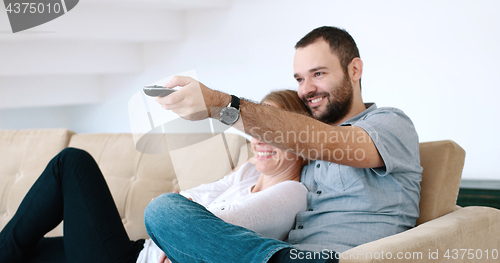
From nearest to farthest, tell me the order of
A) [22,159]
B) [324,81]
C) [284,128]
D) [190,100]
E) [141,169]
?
1. [190,100]
2. [284,128]
3. [324,81]
4. [141,169]
5. [22,159]

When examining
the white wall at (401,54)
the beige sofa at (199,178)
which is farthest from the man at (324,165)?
the white wall at (401,54)

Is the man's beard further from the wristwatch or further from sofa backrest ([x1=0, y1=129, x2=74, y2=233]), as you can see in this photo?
sofa backrest ([x1=0, y1=129, x2=74, y2=233])

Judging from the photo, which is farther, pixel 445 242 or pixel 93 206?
pixel 93 206

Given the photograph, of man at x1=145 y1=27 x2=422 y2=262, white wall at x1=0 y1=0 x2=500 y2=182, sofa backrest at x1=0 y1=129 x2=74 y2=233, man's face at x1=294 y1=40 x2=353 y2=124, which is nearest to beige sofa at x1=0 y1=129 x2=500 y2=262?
sofa backrest at x1=0 y1=129 x2=74 y2=233

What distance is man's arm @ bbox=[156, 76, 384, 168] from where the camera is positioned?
3.11 feet

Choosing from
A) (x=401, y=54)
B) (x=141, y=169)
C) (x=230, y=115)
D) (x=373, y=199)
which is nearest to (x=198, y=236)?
(x=230, y=115)

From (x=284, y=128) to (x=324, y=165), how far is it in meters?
0.37

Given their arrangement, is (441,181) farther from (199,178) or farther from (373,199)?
(199,178)

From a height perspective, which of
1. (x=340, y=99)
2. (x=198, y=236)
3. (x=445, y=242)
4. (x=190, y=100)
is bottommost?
(x=445, y=242)

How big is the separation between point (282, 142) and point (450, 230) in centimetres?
50

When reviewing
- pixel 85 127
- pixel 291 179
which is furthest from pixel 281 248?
pixel 85 127

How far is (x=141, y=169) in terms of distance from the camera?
1.84 meters

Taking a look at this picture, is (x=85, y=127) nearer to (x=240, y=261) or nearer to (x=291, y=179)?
(x=291, y=179)

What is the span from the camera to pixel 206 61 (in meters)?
2.98
